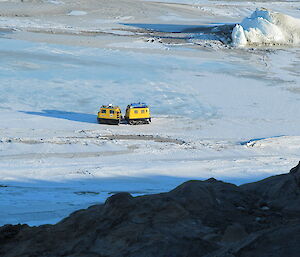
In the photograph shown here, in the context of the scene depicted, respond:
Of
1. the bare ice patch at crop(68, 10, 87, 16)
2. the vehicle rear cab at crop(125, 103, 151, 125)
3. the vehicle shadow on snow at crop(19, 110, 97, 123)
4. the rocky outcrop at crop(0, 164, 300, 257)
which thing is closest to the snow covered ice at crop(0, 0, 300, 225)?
the vehicle shadow on snow at crop(19, 110, 97, 123)

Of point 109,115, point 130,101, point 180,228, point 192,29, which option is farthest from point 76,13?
point 180,228

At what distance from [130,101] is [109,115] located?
3.53 meters

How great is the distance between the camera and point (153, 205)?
8500mm

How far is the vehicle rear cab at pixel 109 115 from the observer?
22.1 metres

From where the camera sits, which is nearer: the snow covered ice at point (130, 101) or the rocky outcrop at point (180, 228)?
the rocky outcrop at point (180, 228)

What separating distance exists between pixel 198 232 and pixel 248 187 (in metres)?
2.64

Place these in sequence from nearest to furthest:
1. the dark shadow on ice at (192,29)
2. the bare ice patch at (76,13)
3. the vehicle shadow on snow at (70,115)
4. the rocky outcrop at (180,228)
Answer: the rocky outcrop at (180,228)
the vehicle shadow on snow at (70,115)
the dark shadow on ice at (192,29)
the bare ice patch at (76,13)

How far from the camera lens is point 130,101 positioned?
25578mm

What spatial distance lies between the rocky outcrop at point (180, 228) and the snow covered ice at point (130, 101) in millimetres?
3128

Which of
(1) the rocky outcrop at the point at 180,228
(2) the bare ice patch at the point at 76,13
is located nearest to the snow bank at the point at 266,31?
(2) the bare ice patch at the point at 76,13

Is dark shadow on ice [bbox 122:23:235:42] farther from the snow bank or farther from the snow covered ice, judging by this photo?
the snow bank

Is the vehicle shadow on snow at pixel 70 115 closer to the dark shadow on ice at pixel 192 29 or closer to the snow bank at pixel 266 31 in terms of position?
the snow bank at pixel 266 31

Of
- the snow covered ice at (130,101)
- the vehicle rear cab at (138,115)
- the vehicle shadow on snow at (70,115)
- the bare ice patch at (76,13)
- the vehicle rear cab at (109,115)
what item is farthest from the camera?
the bare ice patch at (76,13)

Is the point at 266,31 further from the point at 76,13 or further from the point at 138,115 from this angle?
the point at 138,115
